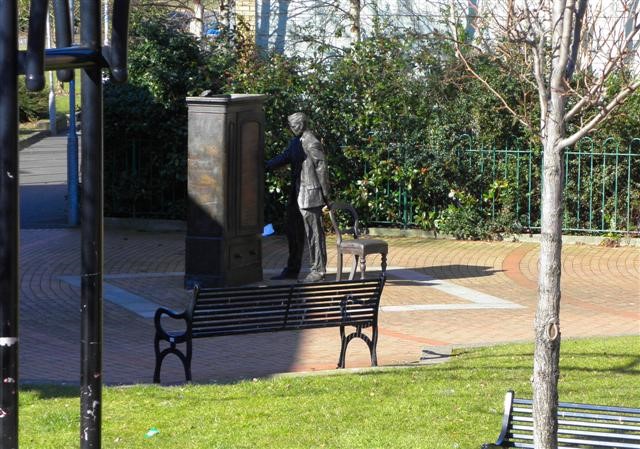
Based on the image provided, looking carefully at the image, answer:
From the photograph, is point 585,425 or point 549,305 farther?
point 585,425

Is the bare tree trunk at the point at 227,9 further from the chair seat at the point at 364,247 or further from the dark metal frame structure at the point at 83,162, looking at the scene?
the dark metal frame structure at the point at 83,162

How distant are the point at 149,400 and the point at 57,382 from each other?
1.32 meters

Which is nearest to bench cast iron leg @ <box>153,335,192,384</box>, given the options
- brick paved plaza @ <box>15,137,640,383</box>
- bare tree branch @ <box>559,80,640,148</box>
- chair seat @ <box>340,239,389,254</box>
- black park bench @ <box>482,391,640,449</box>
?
brick paved plaza @ <box>15,137,640,383</box>

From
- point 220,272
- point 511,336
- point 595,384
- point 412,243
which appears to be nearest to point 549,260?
point 595,384

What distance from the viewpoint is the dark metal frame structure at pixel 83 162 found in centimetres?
369

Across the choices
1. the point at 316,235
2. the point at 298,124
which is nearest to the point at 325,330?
the point at 316,235

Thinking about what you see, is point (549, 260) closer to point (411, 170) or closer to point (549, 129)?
point (549, 129)

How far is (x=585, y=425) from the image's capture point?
6.11 metres

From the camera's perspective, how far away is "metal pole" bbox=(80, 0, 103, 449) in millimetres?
4379

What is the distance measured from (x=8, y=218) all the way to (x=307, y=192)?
9.72 m

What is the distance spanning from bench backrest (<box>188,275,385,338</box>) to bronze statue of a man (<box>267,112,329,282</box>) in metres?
3.97

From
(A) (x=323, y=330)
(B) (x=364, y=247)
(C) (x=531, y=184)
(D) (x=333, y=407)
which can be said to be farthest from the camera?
(C) (x=531, y=184)

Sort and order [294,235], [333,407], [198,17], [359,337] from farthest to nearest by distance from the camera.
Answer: [198,17] < [294,235] < [359,337] < [333,407]

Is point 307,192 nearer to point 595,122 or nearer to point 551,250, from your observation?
point 551,250
